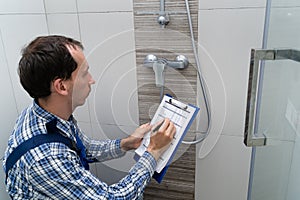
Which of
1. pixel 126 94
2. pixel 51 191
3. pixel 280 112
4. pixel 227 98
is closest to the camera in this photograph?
pixel 51 191

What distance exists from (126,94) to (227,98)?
0.51 metres

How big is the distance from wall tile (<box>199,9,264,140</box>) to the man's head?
1.92ft

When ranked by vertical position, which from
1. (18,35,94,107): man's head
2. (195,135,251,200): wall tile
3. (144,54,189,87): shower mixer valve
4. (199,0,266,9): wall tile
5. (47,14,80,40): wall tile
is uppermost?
(199,0,266,9): wall tile

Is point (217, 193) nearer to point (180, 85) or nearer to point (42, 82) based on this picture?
point (180, 85)

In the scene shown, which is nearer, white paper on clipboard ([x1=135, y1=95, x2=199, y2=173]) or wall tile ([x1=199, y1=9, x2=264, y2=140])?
white paper on clipboard ([x1=135, y1=95, x2=199, y2=173])

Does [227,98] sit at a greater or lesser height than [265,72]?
lesser

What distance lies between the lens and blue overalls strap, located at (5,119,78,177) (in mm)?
785

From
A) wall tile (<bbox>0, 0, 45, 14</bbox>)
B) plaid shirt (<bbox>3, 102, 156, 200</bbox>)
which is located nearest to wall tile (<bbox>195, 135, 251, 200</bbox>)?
plaid shirt (<bbox>3, 102, 156, 200</bbox>)

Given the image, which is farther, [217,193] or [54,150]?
[217,193]

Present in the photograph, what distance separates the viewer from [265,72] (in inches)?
34.3

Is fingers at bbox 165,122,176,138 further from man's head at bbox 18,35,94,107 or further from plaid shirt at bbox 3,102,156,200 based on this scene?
man's head at bbox 18,35,94,107

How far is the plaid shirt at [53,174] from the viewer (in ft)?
2.52

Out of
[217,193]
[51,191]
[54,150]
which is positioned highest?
[54,150]

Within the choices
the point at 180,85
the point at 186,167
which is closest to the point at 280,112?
the point at 180,85
